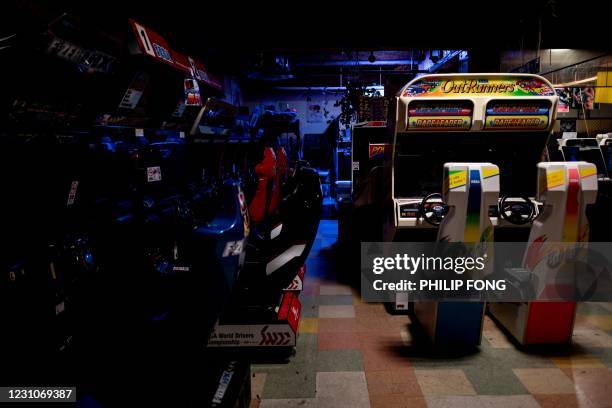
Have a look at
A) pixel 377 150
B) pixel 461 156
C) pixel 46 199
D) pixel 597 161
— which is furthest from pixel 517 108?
pixel 46 199

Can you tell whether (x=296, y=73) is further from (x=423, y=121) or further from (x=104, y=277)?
(x=104, y=277)

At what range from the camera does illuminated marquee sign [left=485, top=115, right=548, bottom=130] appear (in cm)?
368

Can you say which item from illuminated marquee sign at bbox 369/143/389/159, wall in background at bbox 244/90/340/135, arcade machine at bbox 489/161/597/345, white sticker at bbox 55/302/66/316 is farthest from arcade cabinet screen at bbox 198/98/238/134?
wall in background at bbox 244/90/340/135

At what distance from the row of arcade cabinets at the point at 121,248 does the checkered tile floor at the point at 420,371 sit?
0.36 meters

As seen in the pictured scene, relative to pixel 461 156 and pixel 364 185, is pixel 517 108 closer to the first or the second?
pixel 461 156

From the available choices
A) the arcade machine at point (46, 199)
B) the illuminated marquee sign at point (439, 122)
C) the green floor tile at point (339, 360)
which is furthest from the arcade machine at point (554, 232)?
the arcade machine at point (46, 199)

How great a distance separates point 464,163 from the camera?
324 cm

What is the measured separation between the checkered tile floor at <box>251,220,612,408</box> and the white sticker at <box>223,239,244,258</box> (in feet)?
3.62

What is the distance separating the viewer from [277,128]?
726 centimetres

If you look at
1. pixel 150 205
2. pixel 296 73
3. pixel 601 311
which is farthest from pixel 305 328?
pixel 296 73

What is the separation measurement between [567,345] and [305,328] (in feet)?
7.88

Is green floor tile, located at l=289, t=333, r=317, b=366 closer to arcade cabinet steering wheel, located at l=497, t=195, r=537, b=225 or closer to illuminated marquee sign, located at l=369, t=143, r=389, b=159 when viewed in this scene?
arcade cabinet steering wheel, located at l=497, t=195, r=537, b=225

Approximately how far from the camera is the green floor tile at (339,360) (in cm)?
318

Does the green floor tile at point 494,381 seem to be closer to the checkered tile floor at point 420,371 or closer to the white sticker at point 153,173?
the checkered tile floor at point 420,371
